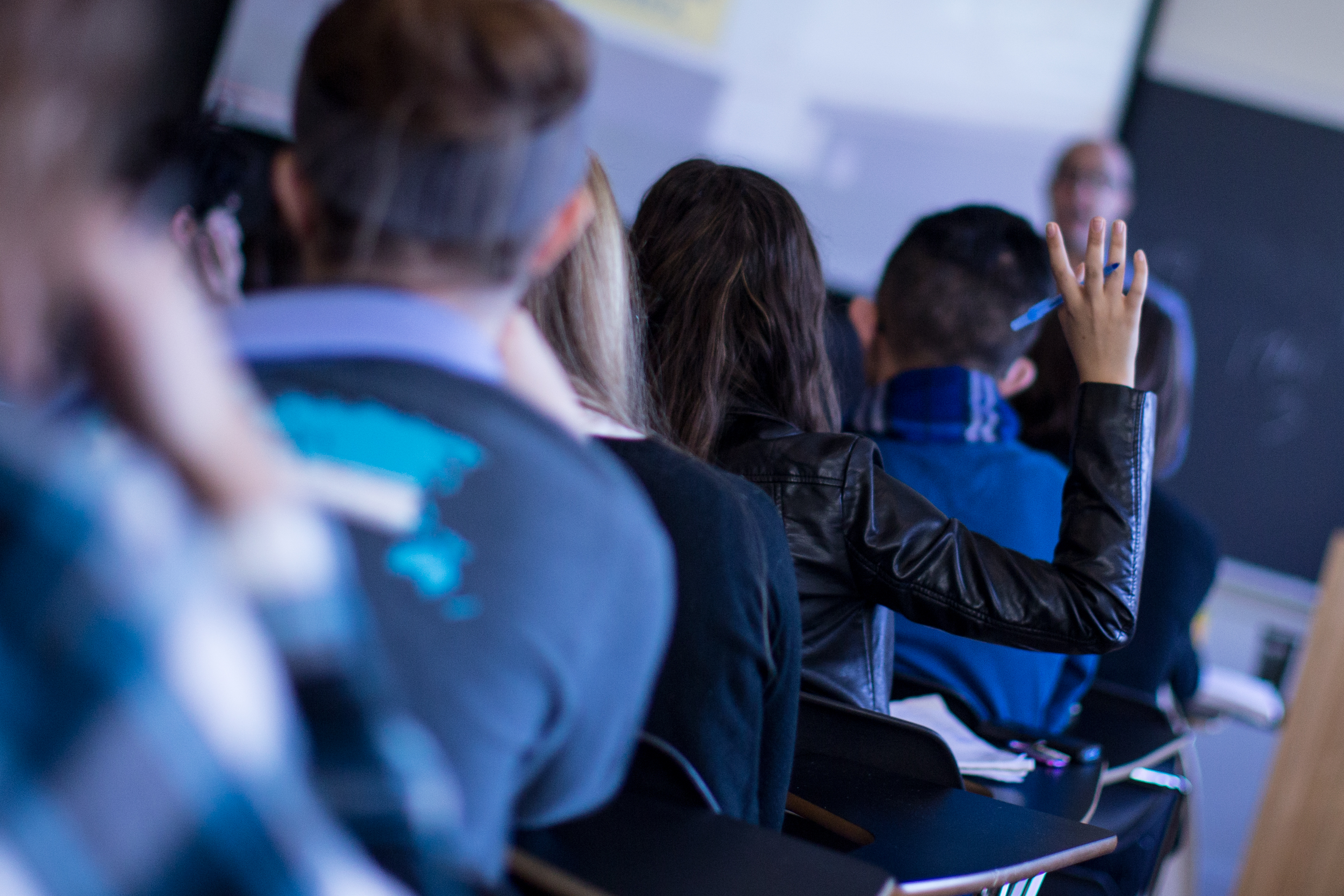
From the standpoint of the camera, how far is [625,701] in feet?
2.48

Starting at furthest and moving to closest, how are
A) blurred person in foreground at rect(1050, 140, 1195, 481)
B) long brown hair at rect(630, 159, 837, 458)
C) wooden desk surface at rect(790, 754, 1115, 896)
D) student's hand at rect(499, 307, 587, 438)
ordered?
1. blurred person in foreground at rect(1050, 140, 1195, 481)
2. long brown hair at rect(630, 159, 837, 458)
3. wooden desk surface at rect(790, 754, 1115, 896)
4. student's hand at rect(499, 307, 587, 438)

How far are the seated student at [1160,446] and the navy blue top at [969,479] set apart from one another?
0.43m

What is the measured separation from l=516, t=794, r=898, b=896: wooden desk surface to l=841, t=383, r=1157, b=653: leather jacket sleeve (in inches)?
20.6

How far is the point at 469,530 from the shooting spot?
628 millimetres

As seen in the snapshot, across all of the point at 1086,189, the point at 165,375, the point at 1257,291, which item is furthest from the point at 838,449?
the point at 1257,291

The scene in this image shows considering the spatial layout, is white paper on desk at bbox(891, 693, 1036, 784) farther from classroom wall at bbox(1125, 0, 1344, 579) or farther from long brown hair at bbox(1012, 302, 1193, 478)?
classroom wall at bbox(1125, 0, 1344, 579)

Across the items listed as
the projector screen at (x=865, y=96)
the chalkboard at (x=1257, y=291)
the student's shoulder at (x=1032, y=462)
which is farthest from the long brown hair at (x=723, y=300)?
the chalkboard at (x=1257, y=291)

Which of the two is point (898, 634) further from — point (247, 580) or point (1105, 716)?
point (247, 580)

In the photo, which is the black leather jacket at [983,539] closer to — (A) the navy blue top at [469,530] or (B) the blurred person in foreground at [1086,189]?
(A) the navy blue top at [469,530]

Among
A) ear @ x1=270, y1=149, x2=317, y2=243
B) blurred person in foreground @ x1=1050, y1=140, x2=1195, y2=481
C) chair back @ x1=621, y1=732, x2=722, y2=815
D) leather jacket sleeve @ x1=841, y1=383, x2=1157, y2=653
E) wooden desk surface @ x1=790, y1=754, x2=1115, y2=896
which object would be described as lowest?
wooden desk surface @ x1=790, y1=754, x2=1115, y2=896

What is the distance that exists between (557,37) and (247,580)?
0.36 metres

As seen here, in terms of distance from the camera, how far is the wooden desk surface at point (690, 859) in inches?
32.6

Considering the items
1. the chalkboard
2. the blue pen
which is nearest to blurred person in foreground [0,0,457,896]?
the blue pen

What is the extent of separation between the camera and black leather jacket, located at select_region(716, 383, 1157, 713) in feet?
4.55
